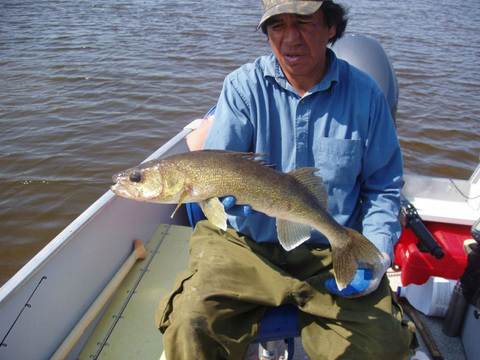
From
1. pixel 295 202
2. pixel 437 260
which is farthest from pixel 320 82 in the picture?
pixel 437 260

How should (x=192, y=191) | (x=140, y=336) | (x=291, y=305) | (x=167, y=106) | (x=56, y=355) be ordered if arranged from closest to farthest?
1. (x=192, y=191)
2. (x=291, y=305)
3. (x=56, y=355)
4. (x=140, y=336)
5. (x=167, y=106)

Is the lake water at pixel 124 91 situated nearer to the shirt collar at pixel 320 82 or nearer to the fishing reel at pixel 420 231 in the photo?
the shirt collar at pixel 320 82

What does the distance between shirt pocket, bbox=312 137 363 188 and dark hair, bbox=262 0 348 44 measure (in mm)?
734

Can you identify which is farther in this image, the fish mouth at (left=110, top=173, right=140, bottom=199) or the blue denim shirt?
the blue denim shirt

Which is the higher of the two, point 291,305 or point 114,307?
point 291,305

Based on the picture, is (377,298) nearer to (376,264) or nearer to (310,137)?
(376,264)

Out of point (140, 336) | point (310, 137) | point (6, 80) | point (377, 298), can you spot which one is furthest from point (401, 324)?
point (6, 80)

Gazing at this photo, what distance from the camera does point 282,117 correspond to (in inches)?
96.3

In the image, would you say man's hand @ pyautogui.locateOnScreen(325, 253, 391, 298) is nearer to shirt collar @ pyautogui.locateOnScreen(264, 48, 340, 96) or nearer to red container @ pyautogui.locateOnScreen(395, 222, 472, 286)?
shirt collar @ pyautogui.locateOnScreen(264, 48, 340, 96)

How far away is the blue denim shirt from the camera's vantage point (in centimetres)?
240

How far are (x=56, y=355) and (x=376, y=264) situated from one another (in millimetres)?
2100

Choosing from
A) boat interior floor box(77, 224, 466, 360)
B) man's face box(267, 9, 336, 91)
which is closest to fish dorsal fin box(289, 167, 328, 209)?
man's face box(267, 9, 336, 91)

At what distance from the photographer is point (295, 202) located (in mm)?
2123

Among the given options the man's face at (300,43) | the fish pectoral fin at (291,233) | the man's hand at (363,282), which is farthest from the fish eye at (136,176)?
the man's hand at (363,282)
